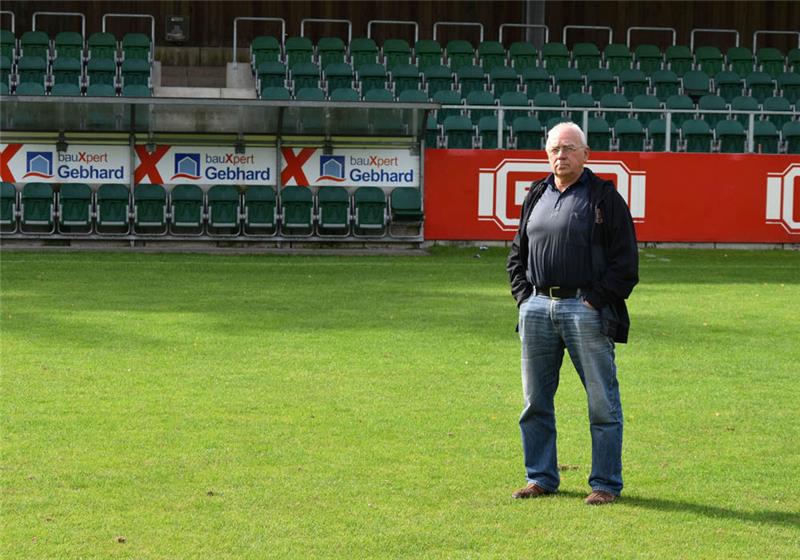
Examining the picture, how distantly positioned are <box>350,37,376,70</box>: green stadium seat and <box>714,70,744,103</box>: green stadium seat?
26.4 ft

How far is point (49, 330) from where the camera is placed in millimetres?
14289

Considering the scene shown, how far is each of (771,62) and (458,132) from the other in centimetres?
1063

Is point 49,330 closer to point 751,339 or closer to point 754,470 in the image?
point 751,339

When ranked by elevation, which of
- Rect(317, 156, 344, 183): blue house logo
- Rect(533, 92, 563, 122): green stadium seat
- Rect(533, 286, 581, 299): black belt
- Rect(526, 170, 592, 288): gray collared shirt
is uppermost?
Rect(533, 92, 563, 122): green stadium seat

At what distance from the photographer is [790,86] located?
32.5 meters

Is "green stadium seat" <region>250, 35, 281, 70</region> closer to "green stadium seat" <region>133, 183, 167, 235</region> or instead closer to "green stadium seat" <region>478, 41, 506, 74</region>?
"green stadium seat" <region>478, 41, 506, 74</region>

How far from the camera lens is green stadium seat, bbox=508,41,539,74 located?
32.8 meters

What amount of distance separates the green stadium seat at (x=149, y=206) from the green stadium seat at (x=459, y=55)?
914 cm

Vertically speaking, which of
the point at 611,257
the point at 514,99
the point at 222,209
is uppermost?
the point at 514,99

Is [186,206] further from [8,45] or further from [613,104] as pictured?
[613,104]

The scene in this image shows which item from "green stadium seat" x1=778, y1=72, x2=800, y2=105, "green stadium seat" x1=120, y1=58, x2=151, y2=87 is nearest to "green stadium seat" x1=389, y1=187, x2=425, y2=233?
"green stadium seat" x1=120, y1=58, x2=151, y2=87

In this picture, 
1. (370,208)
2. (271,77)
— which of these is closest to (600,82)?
(271,77)

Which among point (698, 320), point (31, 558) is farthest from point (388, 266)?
point (31, 558)

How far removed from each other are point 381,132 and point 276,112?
212cm
